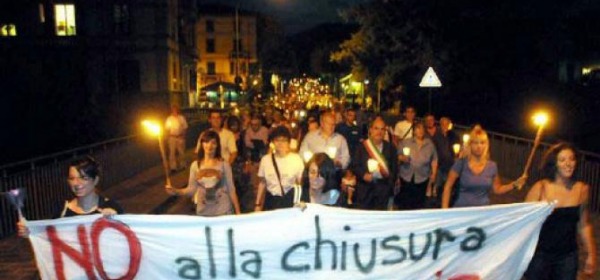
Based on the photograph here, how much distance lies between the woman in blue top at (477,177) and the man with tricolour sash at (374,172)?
5.70 ft

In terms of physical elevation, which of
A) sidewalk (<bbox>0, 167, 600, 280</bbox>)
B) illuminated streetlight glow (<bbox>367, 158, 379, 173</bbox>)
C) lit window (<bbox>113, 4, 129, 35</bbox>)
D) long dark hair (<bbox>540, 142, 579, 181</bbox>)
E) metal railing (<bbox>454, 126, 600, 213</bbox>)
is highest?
lit window (<bbox>113, 4, 129, 35</bbox>)

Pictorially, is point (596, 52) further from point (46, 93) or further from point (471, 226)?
point (471, 226)

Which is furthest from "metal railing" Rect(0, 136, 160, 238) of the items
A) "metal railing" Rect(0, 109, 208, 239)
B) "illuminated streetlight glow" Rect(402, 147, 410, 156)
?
"illuminated streetlight glow" Rect(402, 147, 410, 156)

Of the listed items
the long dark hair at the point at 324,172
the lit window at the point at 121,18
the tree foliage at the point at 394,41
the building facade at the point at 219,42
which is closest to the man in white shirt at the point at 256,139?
the long dark hair at the point at 324,172

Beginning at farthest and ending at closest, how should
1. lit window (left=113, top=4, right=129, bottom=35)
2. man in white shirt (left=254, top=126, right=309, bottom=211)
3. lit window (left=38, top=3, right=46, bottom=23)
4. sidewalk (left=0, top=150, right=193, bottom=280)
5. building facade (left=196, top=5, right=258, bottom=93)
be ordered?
1. building facade (left=196, top=5, right=258, bottom=93)
2. lit window (left=113, top=4, right=129, bottom=35)
3. lit window (left=38, top=3, right=46, bottom=23)
4. sidewalk (left=0, top=150, right=193, bottom=280)
5. man in white shirt (left=254, top=126, right=309, bottom=211)

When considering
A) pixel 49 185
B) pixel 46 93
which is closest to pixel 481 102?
pixel 46 93

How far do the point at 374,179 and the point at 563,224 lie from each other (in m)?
3.10

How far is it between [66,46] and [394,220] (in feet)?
115

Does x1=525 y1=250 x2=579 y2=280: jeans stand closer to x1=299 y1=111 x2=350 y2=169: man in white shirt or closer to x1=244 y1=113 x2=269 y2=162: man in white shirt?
x1=299 y1=111 x2=350 y2=169: man in white shirt

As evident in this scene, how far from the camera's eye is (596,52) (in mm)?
37438

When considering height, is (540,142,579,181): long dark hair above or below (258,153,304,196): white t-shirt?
above

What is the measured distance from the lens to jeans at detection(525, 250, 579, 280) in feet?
15.0

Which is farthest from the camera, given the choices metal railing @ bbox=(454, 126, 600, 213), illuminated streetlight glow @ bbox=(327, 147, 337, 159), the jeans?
metal railing @ bbox=(454, 126, 600, 213)

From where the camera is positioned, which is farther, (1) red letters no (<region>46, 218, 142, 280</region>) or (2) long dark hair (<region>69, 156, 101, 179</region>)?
(1) red letters no (<region>46, 218, 142, 280</region>)
